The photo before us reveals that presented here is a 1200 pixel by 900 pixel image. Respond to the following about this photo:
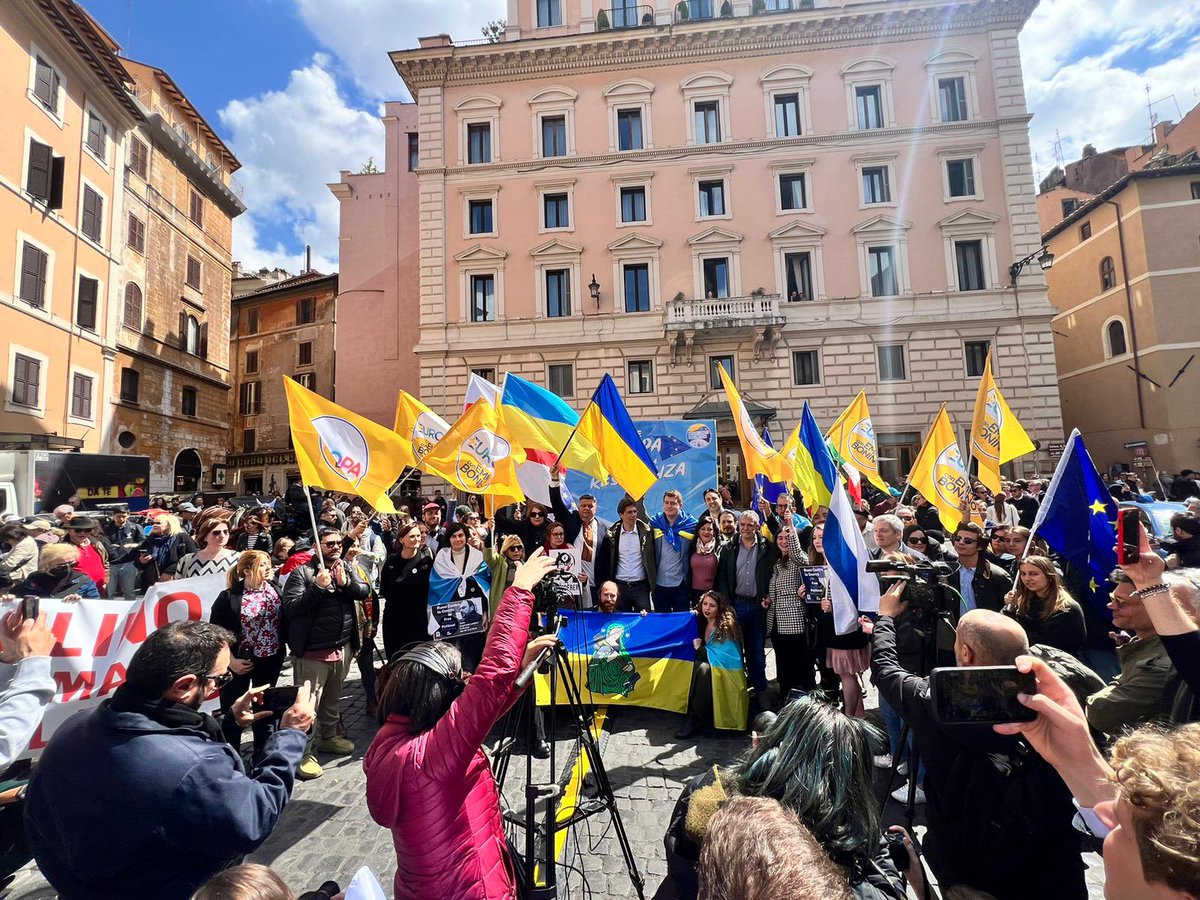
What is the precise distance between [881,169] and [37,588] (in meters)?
26.1

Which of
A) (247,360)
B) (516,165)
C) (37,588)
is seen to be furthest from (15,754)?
(247,360)

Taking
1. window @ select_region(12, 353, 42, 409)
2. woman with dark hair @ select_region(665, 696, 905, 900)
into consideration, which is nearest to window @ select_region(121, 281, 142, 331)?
window @ select_region(12, 353, 42, 409)

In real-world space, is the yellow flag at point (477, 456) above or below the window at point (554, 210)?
below

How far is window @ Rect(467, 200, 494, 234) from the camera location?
78.3ft

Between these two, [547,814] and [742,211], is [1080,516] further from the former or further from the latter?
[742,211]

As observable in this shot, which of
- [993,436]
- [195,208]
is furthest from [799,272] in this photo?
[195,208]

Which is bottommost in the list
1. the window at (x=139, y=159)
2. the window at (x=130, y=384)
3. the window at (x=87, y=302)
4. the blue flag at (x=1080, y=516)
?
the blue flag at (x=1080, y=516)

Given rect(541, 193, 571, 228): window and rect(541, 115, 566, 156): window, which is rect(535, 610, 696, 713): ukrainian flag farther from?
rect(541, 115, 566, 156): window

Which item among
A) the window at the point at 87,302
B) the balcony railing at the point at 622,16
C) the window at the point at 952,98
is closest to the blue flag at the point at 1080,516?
the window at the point at 952,98

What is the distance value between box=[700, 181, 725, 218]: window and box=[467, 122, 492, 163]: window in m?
8.65

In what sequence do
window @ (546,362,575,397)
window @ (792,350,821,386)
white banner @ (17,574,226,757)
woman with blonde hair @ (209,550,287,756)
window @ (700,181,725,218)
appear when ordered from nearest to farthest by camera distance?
white banner @ (17,574,226,757) < woman with blonde hair @ (209,550,287,756) < window @ (792,350,821,386) < window @ (546,362,575,397) < window @ (700,181,725,218)

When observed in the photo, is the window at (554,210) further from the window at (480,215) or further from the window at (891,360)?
the window at (891,360)

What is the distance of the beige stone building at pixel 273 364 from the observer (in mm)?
31984

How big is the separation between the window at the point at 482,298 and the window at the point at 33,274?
44.1ft
